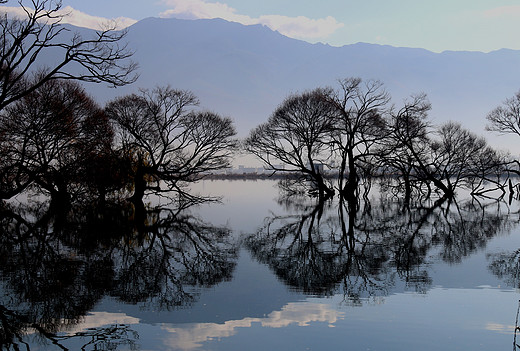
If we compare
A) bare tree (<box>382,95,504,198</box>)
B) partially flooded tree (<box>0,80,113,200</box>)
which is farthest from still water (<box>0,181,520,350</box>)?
bare tree (<box>382,95,504,198</box>)

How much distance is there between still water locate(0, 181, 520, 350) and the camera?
6840mm

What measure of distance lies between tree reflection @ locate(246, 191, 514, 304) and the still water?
5 cm

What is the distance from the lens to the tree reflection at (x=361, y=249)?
10.5 m

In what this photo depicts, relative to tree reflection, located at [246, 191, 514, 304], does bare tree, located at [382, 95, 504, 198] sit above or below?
above

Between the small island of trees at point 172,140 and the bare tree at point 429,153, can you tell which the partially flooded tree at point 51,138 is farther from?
the bare tree at point 429,153

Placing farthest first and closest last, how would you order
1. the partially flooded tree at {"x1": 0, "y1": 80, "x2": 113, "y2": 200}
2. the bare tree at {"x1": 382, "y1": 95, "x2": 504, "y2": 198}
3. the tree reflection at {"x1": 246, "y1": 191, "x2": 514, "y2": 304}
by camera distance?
the bare tree at {"x1": 382, "y1": 95, "x2": 504, "y2": 198} < the partially flooded tree at {"x1": 0, "y1": 80, "x2": 113, "y2": 200} < the tree reflection at {"x1": 246, "y1": 191, "x2": 514, "y2": 304}

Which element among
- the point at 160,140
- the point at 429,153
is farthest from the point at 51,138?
the point at 429,153

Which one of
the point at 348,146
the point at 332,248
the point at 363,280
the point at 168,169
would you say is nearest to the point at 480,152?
the point at 348,146

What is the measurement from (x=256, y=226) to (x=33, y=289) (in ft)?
46.3

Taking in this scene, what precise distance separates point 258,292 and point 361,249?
A: 629cm

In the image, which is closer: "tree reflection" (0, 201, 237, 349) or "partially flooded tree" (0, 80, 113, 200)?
"tree reflection" (0, 201, 237, 349)

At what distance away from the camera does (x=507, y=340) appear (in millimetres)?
6801

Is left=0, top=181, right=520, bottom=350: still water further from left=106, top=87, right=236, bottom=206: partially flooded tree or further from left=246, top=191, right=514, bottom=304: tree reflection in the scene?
left=106, top=87, right=236, bottom=206: partially flooded tree

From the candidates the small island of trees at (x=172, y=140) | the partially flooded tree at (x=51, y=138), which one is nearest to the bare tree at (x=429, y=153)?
the small island of trees at (x=172, y=140)
